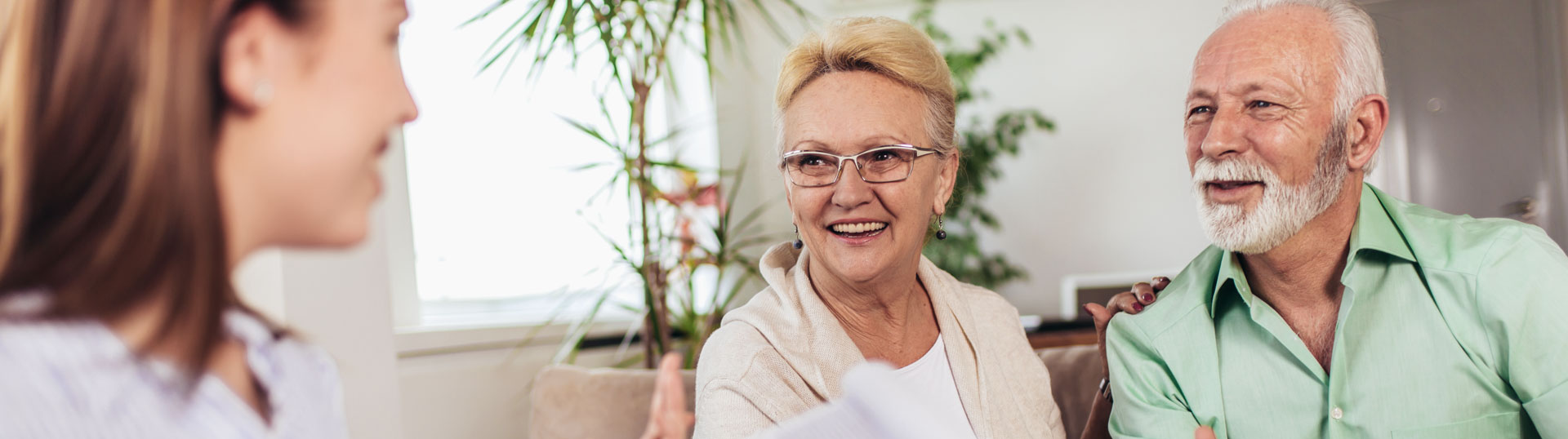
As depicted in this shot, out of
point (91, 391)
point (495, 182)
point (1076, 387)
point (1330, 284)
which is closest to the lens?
point (91, 391)

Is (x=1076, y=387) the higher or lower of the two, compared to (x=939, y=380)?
lower

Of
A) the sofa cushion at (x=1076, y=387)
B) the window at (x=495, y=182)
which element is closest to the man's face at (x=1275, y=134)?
the sofa cushion at (x=1076, y=387)

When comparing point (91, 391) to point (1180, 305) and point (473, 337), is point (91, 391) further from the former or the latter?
point (473, 337)

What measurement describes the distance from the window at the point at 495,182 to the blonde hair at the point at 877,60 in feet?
4.26

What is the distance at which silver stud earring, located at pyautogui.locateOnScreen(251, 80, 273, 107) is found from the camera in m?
0.44

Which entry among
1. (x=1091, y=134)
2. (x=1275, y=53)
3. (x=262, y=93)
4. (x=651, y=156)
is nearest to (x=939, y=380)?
(x=1275, y=53)

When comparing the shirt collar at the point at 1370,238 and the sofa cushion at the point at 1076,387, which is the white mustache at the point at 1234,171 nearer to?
the shirt collar at the point at 1370,238

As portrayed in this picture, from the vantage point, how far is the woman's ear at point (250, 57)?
0.43 m

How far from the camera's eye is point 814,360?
4.96 ft

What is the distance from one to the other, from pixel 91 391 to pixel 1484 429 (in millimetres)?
1577

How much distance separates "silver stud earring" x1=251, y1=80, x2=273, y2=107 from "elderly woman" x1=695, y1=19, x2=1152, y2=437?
1054mm

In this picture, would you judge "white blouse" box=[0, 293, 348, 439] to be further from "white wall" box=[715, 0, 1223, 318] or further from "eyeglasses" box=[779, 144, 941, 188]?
"white wall" box=[715, 0, 1223, 318]

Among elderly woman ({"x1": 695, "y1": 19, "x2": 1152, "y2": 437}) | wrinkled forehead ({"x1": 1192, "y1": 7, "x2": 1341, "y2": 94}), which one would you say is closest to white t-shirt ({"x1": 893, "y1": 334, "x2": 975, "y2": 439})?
elderly woman ({"x1": 695, "y1": 19, "x2": 1152, "y2": 437})

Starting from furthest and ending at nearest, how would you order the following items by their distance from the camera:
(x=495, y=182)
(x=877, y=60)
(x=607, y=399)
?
1. (x=495, y=182)
2. (x=607, y=399)
3. (x=877, y=60)
